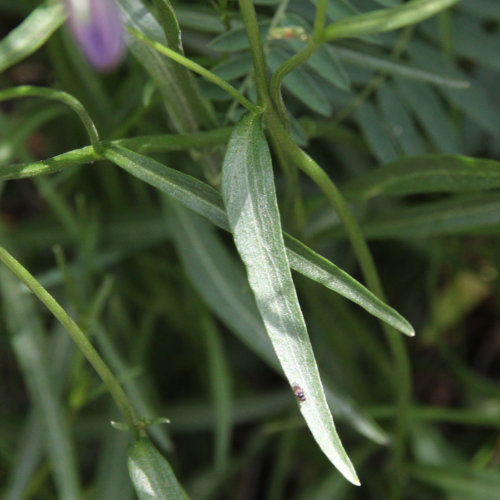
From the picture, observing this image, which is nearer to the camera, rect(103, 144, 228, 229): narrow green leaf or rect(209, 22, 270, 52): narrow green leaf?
rect(103, 144, 228, 229): narrow green leaf

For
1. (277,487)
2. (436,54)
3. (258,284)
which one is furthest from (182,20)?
(277,487)

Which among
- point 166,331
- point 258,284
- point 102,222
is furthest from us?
point 166,331

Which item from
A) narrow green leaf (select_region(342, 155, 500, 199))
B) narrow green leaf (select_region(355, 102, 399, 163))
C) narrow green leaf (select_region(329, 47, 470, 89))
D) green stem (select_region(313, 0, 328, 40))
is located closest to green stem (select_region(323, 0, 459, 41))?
green stem (select_region(313, 0, 328, 40))

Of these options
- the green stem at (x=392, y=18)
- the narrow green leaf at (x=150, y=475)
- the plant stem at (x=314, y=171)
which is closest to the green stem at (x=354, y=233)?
the plant stem at (x=314, y=171)

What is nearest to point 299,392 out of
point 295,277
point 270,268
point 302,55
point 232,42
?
point 270,268

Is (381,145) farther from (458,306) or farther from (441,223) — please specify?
(458,306)

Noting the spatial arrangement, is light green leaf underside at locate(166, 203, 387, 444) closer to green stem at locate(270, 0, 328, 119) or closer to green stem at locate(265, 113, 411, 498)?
green stem at locate(265, 113, 411, 498)
